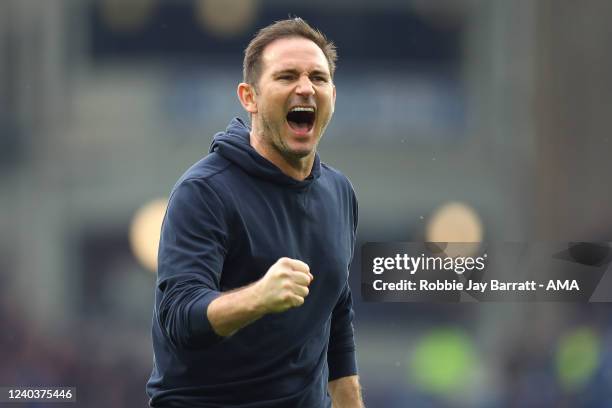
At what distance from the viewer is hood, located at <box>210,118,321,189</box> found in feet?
11.3

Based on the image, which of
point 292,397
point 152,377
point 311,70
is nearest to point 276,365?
point 292,397

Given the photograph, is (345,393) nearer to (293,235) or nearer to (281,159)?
(293,235)

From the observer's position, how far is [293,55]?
3.45 m

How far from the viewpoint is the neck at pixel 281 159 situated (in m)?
3.54

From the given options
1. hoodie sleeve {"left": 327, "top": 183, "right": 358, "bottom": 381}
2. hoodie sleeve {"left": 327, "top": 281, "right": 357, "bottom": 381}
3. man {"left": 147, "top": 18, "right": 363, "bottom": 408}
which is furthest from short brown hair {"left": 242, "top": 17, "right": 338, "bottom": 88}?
hoodie sleeve {"left": 327, "top": 281, "right": 357, "bottom": 381}

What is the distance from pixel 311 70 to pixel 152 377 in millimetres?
1085

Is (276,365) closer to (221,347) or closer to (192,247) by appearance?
(221,347)

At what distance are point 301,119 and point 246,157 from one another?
22cm

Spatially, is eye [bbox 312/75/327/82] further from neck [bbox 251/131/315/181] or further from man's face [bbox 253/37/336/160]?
neck [bbox 251/131/315/181]

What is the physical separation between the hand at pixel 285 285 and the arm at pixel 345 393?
1282 millimetres

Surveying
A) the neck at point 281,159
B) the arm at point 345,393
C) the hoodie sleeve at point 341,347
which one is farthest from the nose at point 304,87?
the arm at point 345,393

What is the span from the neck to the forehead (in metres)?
0.24

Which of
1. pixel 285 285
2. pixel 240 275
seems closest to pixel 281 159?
pixel 240 275

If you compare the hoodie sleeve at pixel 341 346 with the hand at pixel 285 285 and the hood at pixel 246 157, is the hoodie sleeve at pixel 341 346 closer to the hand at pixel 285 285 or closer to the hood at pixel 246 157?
the hood at pixel 246 157
